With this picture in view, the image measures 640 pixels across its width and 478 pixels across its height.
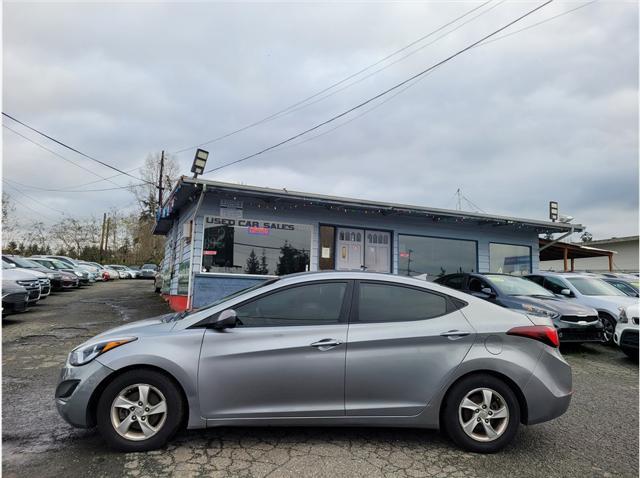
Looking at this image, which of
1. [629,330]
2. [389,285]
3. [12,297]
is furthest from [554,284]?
[12,297]

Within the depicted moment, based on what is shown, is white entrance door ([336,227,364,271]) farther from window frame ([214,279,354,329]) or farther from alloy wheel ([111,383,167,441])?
alloy wheel ([111,383,167,441])

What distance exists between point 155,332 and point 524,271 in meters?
14.2

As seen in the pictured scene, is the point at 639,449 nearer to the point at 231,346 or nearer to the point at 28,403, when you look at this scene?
the point at 231,346

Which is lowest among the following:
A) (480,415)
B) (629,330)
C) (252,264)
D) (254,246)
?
(480,415)

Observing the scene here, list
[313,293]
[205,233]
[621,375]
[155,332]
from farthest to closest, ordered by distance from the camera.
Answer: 1. [205,233]
2. [621,375]
3. [313,293]
4. [155,332]

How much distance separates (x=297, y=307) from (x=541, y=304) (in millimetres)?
6290

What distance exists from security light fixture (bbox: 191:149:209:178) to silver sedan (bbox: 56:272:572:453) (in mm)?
7131

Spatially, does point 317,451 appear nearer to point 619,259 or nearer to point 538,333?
point 538,333

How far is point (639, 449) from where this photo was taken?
367cm

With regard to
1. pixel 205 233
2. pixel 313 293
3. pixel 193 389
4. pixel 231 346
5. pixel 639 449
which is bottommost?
pixel 639 449

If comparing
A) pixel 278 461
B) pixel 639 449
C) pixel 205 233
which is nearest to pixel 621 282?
pixel 639 449

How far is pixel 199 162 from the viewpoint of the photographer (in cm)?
1027

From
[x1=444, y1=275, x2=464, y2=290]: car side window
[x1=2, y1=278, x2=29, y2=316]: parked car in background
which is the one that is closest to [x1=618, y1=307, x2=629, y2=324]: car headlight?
[x1=444, y1=275, x2=464, y2=290]: car side window

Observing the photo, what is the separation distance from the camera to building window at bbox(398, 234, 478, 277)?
12859 millimetres
